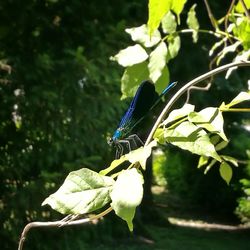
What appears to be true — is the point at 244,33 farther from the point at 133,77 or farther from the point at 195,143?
the point at 195,143

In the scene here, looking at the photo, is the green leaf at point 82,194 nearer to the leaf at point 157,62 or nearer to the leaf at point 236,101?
the leaf at point 236,101

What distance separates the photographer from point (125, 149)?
0.54m

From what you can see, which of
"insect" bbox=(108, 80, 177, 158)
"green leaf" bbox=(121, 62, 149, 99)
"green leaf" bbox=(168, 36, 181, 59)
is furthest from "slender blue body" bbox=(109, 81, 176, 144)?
"green leaf" bbox=(168, 36, 181, 59)

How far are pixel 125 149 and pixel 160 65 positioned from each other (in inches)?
14.2

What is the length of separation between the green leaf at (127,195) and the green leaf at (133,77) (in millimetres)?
402

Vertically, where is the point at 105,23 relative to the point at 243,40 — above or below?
above

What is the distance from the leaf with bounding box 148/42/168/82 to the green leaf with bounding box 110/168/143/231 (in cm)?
42

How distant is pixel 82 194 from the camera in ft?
1.46

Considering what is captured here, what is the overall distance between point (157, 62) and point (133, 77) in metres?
0.05

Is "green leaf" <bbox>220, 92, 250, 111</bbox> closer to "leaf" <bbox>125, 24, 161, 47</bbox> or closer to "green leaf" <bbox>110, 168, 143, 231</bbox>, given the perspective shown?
"green leaf" <bbox>110, 168, 143, 231</bbox>

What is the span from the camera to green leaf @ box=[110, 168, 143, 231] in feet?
1.38

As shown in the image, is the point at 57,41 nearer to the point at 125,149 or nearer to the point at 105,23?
the point at 105,23

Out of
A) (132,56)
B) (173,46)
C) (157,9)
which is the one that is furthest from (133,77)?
(157,9)

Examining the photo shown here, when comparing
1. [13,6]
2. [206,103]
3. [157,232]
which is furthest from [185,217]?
[13,6]
